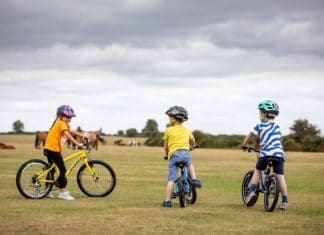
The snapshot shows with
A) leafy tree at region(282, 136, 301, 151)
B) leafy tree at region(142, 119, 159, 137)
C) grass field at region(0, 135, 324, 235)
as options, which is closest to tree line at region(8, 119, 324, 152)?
leafy tree at region(282, 136, 301, 151)

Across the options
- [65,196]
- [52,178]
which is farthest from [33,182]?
[65,196]

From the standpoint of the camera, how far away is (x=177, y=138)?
13938 mm

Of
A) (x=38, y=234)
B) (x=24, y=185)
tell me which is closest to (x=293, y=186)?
(x=24, y=185)

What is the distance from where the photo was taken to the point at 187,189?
45.9 feet

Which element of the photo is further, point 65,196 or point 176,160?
point 65,196

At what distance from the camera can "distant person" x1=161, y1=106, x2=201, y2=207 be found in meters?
13.7

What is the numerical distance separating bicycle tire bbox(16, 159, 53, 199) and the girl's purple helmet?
1.12m

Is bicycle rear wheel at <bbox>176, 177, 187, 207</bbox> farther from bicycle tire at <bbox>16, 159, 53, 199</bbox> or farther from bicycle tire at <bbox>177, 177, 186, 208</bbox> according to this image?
bicycle tire at <bbox>16, 159, 53, 199</bbox>

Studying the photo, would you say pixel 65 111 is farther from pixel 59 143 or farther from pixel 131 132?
pixel 131 132

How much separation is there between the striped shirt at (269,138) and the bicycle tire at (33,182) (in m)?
4.70

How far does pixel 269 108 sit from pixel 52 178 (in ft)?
16.4

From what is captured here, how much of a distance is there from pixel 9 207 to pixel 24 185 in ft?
6.36

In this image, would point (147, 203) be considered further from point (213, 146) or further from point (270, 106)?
point (213, 146)

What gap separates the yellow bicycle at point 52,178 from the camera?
1510cm
